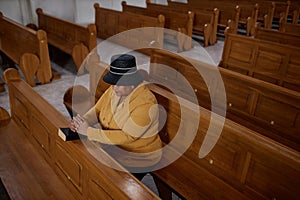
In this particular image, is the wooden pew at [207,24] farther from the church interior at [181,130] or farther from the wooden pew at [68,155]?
the wooden pew at [68,155]

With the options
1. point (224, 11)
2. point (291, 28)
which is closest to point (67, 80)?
point (291, 28)

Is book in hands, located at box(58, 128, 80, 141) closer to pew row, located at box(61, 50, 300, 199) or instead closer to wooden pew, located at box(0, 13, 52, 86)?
pew row, located at box(61, 50, 300, 199)

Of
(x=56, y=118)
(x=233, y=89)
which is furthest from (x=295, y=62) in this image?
(x=56, y=118)

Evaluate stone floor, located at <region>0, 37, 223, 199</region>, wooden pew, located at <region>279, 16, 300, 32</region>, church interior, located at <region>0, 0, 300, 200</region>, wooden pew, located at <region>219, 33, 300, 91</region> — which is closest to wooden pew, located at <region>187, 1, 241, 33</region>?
stone floor, located at <region>0, 37, 223, 199</region>

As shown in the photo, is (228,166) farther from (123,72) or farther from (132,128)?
(123,72)

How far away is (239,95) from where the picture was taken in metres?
2.50

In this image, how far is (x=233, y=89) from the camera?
254 centimetres

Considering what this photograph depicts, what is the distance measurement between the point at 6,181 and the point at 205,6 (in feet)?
21.8

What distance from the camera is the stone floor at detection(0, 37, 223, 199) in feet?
12.1

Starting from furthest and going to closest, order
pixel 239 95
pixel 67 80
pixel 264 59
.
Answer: pixel 67 80, pixel 264 59, pixel 239 95

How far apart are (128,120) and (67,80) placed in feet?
10.1

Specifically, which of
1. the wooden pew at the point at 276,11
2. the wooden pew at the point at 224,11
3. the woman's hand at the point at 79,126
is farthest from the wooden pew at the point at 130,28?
the woman's hand at the point at 79,126

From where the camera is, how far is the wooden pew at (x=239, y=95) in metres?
2.18

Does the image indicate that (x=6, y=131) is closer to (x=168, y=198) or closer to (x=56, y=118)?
(x=56, y=118)
